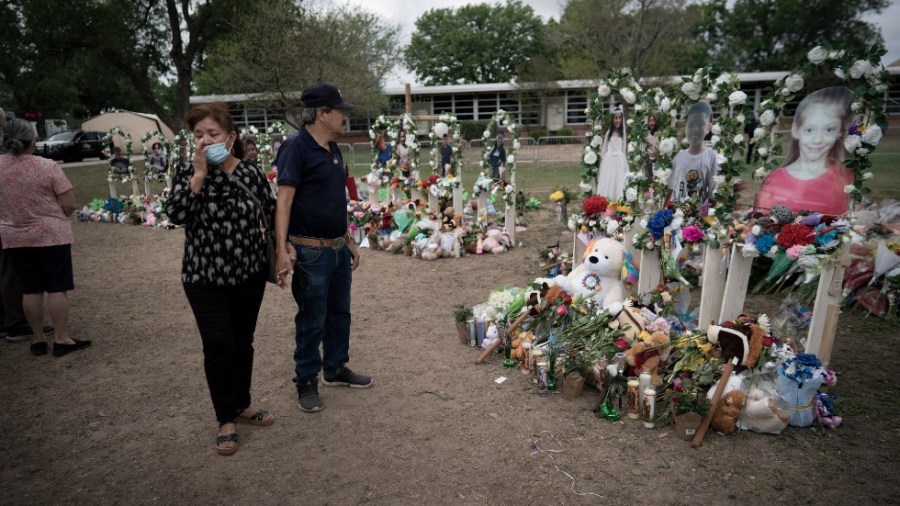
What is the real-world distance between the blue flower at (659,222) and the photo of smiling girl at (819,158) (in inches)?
33.0

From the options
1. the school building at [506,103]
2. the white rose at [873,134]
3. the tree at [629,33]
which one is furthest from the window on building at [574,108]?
the white rose at [873,134]

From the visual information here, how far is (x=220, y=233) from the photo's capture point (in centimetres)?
308

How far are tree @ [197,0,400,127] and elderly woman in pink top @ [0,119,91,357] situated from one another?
15949 millimetres

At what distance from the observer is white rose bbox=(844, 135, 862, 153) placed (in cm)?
417

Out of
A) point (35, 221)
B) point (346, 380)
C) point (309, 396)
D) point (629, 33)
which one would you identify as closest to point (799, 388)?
point (346, 380)

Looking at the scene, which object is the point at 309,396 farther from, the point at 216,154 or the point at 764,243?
the point at 764,243

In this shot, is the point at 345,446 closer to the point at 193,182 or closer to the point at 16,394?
the point at 193,182

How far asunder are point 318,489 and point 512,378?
1849 mm

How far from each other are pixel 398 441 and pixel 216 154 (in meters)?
1.98

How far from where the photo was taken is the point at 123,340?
538 centimetres

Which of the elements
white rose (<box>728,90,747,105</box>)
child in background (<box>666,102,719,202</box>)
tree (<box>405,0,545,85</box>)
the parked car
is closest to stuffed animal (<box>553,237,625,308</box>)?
white rose (<box>728,90,747,105</box>)

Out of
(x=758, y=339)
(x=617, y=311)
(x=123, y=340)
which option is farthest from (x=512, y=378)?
(x=123, y=340)

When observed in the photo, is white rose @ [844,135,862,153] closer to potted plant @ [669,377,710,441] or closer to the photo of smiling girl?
the photo of smiling girl

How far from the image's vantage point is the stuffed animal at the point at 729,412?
352 centimetres
